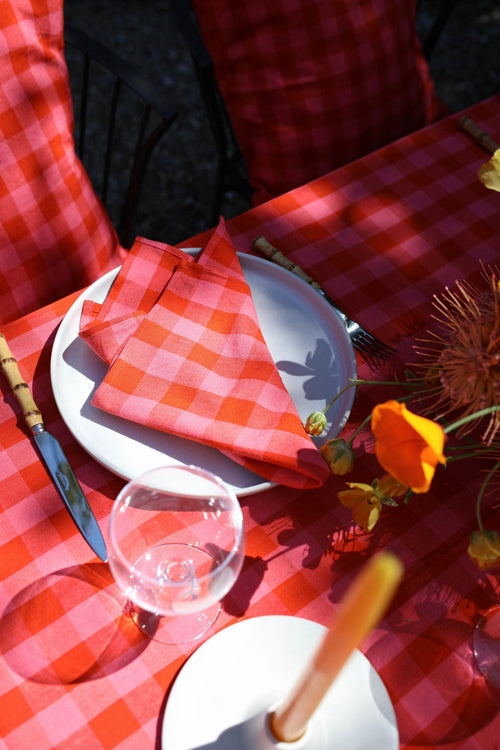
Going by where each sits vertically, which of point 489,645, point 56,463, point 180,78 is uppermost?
point 56,463

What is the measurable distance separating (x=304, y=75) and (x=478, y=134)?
40cm

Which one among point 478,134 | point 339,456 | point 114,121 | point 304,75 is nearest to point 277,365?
point 339,456

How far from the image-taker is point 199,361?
0.83 metres

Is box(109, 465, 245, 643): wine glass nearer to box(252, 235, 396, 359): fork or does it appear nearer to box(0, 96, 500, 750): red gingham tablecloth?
box(0, 96, 500, 750): red gingham tablecloth

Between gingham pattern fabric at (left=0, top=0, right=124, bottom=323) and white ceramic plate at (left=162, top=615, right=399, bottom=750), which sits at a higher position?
gingham pattern fabric at (left=0, top=0, right=124, bottom=323)

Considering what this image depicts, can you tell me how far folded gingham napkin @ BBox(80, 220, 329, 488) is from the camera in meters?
0.75

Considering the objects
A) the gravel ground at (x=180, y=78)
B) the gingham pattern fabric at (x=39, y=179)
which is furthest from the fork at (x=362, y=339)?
the gravel ground at (x=180, y=78)

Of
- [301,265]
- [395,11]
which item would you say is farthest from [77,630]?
[395,11]

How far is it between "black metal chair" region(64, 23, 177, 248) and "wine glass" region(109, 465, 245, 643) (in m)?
0.86

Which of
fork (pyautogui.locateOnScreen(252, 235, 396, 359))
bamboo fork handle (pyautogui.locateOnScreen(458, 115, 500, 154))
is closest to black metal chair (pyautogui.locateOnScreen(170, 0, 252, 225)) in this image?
bamboo fork handle (pyautogui.locateOnScreen(458, 115, 500, 154))

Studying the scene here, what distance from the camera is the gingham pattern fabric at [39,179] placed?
40.2 inches

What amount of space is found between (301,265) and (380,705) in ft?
2.10

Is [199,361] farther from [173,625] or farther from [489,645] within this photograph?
[489,645]

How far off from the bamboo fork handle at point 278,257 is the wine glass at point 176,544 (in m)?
0.43
